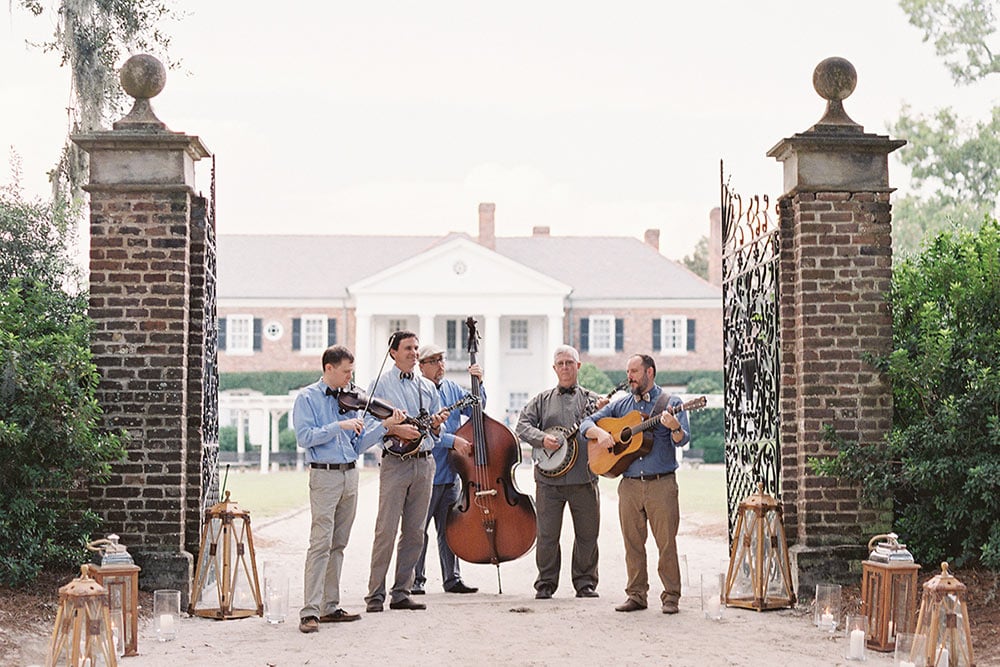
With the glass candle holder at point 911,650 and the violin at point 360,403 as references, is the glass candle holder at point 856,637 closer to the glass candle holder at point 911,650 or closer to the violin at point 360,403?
the glass candle holder at point 911,650

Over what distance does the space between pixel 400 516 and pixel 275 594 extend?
0.94 meters

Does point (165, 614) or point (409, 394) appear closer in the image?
point (165, 614)

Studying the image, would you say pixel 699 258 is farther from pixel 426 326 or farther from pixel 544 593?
pixel 544 593

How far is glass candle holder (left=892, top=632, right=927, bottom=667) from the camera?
19.2 feet

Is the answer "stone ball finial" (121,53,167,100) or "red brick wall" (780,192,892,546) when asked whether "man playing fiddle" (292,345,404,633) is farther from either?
"red brick wall" (780,192,892,546)

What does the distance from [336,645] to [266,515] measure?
1151cm

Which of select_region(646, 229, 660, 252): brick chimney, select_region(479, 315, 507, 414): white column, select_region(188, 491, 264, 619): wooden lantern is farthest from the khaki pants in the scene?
select_region(646, 229, 660, 252): brick chimney

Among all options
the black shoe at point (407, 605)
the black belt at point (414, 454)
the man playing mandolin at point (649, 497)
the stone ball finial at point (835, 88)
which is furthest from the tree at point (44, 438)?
the stone ball finial at point (835, 88)

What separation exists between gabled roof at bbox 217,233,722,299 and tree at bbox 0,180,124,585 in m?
37.5

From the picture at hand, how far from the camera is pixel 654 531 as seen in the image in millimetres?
7816

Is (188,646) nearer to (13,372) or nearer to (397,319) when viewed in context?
(13,372)

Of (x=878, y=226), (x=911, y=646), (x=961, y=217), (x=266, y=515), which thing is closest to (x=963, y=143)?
(x=961, y=217)

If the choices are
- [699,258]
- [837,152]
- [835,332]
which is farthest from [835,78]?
[699,258]

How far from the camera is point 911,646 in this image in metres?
5.95
